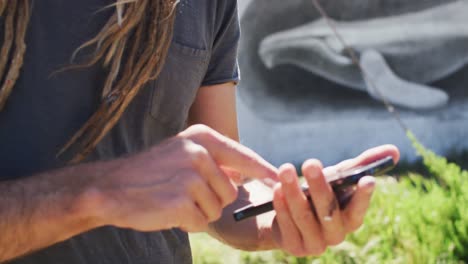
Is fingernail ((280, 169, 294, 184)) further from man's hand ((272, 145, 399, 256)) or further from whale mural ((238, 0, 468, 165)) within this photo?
whale mural ((238, 0, 468, 165))

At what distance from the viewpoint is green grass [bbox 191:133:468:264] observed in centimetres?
360

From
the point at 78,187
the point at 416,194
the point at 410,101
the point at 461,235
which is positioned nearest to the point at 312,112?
the point at 410,101

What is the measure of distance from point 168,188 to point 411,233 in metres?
2.72

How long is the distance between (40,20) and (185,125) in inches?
19.3

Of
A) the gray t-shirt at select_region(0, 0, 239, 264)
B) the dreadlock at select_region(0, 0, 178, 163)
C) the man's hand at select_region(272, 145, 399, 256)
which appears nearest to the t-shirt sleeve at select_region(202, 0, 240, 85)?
the gray t-shirt at select_region(0, 0, 239, 264)

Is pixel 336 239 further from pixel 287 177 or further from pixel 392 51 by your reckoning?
pixel 392 51

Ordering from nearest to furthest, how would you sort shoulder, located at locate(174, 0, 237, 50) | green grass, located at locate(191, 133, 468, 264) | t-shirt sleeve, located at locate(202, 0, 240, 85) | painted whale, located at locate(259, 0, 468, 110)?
shoulder, located at locate(174, 0, 237, 50)
t-shirt sleeve, located at locate(202, 0, 240, 85)
green grass, located at locate(191, 133, 468, 264)
painted whale, located at locate(259, 0, 468, 110)

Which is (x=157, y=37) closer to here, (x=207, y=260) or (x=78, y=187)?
(x=78, y=187)

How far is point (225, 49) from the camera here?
1.97 meters

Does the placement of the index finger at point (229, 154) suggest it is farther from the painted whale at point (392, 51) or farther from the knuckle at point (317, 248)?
the painted whale at point (392, 51)

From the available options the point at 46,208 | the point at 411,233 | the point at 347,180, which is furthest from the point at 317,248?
the point at 411,233

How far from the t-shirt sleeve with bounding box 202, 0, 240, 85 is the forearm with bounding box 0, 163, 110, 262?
0.76 metres

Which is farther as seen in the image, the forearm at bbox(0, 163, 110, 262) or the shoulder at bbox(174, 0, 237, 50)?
the shoulder at bbox(174, 0, 237, 50)

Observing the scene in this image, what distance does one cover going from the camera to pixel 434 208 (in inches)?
146
